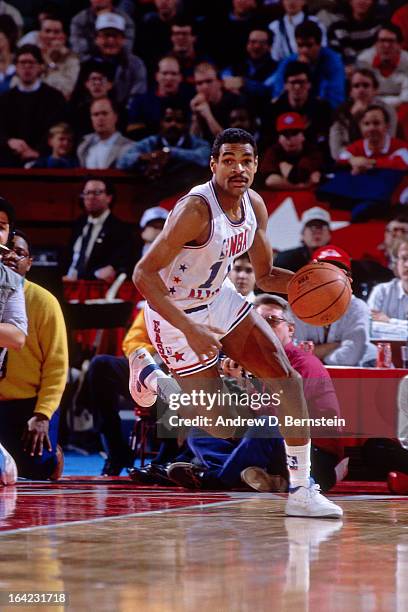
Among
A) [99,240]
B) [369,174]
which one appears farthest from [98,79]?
[369,174]

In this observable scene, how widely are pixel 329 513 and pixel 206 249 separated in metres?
1.22

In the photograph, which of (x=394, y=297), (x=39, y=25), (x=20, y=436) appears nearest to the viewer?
(x=20, y=436)

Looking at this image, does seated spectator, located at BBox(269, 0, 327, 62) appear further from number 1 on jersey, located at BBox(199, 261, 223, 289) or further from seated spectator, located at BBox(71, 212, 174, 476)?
number 1 on jersey, located at BBox(199, 261, 223, 289)

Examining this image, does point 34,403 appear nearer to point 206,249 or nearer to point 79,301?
point 206,249

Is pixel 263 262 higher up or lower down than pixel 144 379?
higher up

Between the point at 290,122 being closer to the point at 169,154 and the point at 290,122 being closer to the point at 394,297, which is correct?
the point at 169,154

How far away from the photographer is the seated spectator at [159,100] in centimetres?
895

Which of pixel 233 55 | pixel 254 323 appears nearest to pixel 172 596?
pixel 254 323

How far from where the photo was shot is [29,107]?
30.0 feet

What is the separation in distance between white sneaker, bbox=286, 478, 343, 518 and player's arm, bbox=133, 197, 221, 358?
72 cm

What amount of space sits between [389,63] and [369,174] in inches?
56.0

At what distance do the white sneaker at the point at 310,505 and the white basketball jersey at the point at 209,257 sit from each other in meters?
0.94

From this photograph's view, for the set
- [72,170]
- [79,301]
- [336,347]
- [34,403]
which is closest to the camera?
[34,403]

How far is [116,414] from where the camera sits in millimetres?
5777
